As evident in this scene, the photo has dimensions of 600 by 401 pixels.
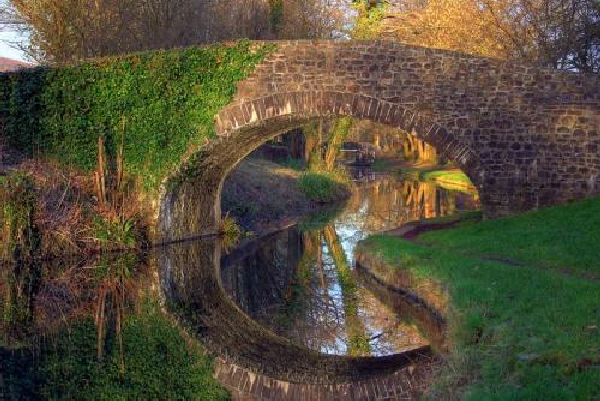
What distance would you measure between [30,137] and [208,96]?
12.8 feet

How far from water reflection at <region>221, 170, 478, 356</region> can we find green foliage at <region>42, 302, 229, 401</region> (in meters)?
1.75

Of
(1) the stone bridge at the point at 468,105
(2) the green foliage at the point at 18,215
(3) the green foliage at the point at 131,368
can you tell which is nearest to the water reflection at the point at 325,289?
(3) the green foliage at the point at 131,368

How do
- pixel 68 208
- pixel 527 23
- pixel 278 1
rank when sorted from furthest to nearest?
pixel 278 1, pixel 527 23, pixel 68 208

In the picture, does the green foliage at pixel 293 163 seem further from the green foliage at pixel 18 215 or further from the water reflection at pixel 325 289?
the green foliage at pixel 18 215

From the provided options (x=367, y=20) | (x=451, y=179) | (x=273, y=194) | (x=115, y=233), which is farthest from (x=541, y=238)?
(x=451, y=179)

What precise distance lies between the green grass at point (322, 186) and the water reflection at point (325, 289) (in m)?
1.93

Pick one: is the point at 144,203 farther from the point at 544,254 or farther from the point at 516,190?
the point at 544,254

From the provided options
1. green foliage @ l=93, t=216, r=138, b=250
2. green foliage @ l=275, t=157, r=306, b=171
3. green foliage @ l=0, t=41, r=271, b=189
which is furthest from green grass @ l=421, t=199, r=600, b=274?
green foliage @ l=275, t=157, r=306, b=171

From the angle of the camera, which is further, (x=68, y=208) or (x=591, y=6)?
(x=591, y=6)

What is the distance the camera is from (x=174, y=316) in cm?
1226

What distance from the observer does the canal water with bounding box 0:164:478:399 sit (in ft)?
30.5

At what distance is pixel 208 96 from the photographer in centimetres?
1691

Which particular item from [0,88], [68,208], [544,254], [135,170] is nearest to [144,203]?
[135,170]

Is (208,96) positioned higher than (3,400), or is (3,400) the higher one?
(208,96)
